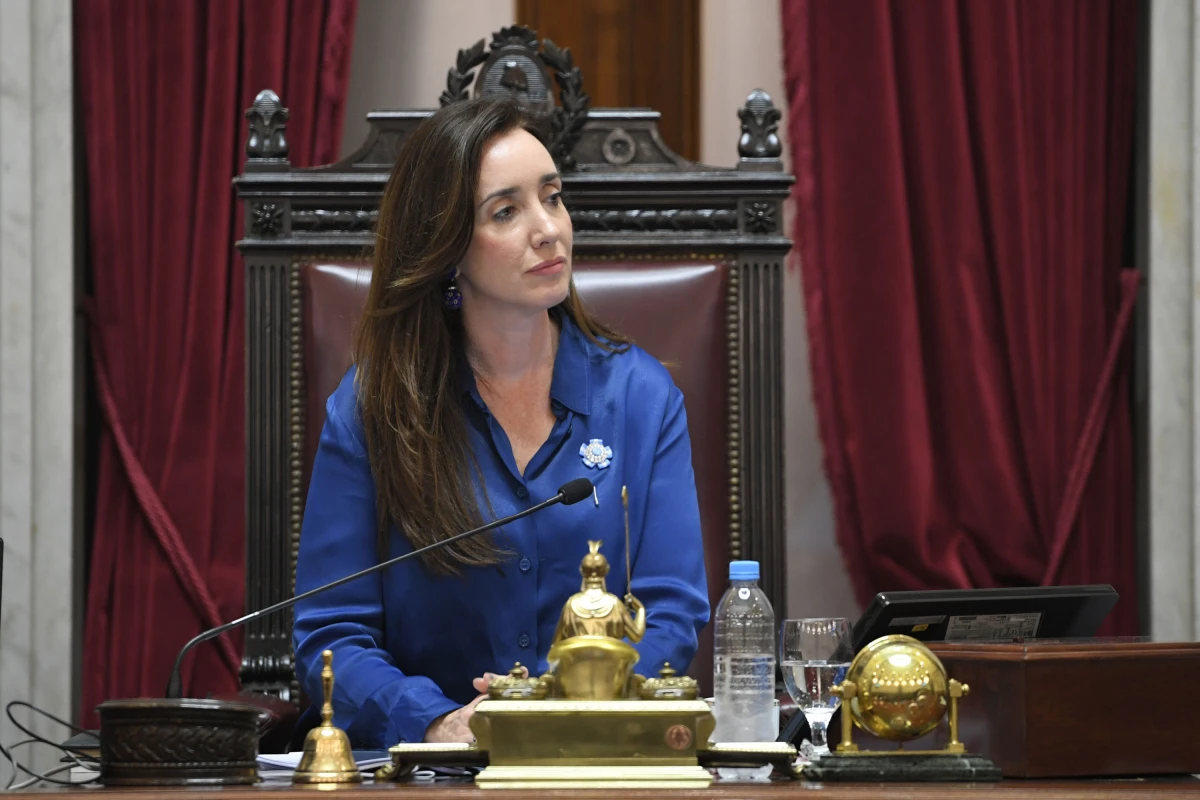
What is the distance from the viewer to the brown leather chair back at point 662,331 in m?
2.51

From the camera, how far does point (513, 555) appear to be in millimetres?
1988

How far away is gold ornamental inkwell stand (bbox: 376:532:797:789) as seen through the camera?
1189 millimetres

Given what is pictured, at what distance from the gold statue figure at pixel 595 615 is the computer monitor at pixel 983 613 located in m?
0.31

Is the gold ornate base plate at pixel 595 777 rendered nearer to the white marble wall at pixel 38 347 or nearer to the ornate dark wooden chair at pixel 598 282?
the ornate dark wooden chair at pixel 598 282

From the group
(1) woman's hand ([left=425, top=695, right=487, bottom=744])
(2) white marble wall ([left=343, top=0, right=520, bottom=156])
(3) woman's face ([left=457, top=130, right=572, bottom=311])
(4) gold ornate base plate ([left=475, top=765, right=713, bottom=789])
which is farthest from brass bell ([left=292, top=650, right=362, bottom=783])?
(2) white marble wall ([left=343, top=0, right=520, bottom=156])

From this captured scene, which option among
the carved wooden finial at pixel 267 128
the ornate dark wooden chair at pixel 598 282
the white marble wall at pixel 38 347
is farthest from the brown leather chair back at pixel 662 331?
the white marble wall at pixel 38 347

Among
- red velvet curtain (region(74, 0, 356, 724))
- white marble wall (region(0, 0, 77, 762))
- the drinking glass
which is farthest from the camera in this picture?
red velvet curtain (region(74, 0, 356, 724))

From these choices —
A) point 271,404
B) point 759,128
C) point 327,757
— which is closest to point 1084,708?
point 327,757

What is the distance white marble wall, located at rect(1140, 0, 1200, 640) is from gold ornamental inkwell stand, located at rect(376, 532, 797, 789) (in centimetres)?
194

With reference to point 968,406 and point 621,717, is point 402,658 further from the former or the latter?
point 968,406

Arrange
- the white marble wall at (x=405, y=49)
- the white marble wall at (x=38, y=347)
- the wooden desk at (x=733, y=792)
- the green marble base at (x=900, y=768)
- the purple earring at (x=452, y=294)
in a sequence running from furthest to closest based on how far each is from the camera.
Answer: the white marble wall at (x=405, y=49)
the white marble wall at (x=38, y=347)
the purple earring at (x=452, y=294)
the green marble base at (x=900, y=768)
the wooden desk at (x=733, y=792)

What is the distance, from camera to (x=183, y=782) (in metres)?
1.25

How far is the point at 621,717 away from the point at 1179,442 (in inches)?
82.0

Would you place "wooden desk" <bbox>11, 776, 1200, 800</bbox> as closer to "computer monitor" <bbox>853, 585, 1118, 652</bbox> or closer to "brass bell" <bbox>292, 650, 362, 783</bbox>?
"brass bell" <bbox>292, 650, 362, 783</bbox>
